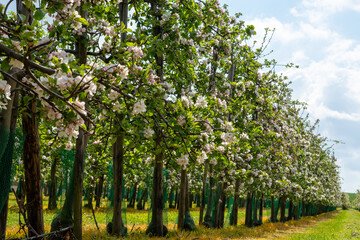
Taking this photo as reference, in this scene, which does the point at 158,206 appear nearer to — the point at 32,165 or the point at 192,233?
the point at 192,233

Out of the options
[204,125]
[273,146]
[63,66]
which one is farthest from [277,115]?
[63,66]

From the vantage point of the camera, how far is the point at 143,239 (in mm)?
9977

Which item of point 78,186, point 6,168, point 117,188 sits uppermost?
point 6,168

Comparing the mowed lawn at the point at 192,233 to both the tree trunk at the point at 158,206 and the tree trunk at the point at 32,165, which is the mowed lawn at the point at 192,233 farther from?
the tree trunk at the point at 32,165

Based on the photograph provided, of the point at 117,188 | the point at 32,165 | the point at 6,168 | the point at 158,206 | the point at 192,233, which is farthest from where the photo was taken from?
the point at 192,233

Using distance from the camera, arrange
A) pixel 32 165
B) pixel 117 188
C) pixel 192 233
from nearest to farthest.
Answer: pixel 32 165 → pixel 117 188 → pixel 192 233

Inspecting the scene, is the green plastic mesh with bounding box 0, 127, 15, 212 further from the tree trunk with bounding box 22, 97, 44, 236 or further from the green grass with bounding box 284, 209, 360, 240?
the green grass with bounding box 284, 209, 360, 240

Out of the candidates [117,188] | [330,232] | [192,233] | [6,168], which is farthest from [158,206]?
[330,232]

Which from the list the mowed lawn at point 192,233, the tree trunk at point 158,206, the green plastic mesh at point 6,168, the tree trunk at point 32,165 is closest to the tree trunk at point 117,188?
the mowed lawn at point 192,233

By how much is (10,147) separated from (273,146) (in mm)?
15713

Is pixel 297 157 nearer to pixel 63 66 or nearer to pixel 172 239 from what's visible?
pixel 172 239

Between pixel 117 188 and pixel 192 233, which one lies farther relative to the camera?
pixel 192 233

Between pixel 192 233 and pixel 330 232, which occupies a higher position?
pixel 192 233

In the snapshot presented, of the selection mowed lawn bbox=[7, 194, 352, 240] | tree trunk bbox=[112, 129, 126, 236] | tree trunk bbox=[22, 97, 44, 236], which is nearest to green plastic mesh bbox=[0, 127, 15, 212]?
tree trunk bbox=[22, 97, 44, 236]
